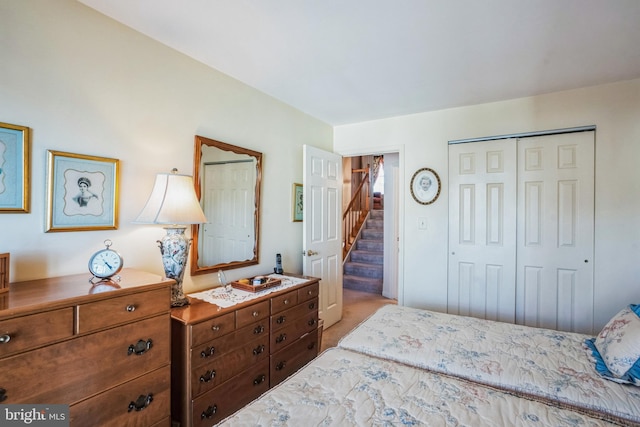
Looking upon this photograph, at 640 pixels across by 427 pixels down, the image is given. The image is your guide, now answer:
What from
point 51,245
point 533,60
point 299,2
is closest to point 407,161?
point 533,60

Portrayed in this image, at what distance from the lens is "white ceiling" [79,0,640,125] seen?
1.63m

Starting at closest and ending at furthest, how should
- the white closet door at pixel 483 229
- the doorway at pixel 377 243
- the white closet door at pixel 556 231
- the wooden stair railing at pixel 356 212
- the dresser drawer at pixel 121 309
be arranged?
1. the dresser drawer at pixel 121 309
2. the white closet door at pixel 556 231
3. the white closet door at pixel 483 229
4. the doorway at pixel 377 243
5. the wooden stair railing at pixel 356 212

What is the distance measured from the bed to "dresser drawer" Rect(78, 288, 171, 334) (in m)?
0.64

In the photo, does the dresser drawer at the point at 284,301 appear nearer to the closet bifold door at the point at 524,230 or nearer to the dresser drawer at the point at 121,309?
the dresser drawer at the point at 121,309

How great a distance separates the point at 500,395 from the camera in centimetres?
127

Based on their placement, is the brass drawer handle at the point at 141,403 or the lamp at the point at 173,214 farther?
the lamp at the point at 173,214

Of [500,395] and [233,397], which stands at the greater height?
[500,395]

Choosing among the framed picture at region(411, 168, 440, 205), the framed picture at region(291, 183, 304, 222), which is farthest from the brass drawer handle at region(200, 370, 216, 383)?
the framed picture at region(411, 168, 440, 205)

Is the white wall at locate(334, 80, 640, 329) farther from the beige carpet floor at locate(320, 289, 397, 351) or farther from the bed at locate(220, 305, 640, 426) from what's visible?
the bed at locate(220, 305, 640, 426)

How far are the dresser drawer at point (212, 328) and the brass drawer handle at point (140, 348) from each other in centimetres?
22

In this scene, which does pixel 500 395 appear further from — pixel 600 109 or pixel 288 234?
pixel 600 109

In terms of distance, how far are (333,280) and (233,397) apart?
1908mm

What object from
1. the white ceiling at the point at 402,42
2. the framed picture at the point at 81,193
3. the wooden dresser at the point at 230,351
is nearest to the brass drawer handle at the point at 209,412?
the wooden dresser at the point at 230,351

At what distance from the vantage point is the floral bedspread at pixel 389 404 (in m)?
1.11
